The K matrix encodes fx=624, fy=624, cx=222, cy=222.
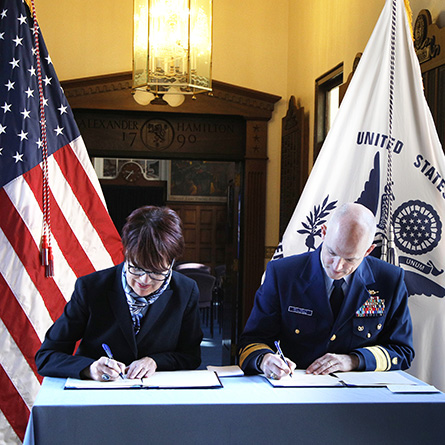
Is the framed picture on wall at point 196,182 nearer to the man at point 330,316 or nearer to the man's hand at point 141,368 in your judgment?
the man at point 330,316

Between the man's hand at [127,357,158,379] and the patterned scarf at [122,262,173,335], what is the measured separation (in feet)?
0.59

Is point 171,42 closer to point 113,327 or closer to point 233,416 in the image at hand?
point 113,327

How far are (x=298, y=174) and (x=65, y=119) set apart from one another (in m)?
2.92

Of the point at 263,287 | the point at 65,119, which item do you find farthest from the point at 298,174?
the point at 263,287

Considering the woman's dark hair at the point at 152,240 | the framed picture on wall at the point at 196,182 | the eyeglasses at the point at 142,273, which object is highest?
the framed picture on wall at the point at 196,182

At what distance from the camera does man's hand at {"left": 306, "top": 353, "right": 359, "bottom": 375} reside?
2.36 m

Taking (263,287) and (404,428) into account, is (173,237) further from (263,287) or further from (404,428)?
(404,428)

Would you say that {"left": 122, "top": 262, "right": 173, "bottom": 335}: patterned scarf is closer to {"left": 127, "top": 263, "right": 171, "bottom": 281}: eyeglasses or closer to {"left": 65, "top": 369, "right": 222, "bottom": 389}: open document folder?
{"left": 127, "top": 263, "right": 171, "bottom": 281}: eyeglasses

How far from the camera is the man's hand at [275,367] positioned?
7.41ft

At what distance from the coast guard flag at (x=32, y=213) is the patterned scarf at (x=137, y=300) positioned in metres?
1.26

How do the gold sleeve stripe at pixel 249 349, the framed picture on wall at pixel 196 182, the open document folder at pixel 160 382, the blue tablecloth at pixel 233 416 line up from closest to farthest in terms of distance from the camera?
the blue tablecloth at pixel 233 416 → the open document folder at pixel 160 382 → the gold sleeve stripe at pixel 249 349 → the framed picture on wall at pixel 196 182

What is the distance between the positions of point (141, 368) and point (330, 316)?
799mm

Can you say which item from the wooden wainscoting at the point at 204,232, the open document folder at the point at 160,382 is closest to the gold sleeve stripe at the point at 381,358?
the open document folder at the point at 160,382

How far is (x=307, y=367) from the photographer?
2537 mm
